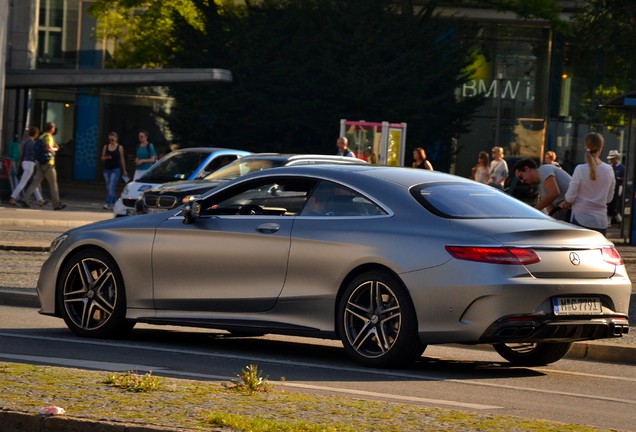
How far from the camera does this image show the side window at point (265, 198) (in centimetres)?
1091

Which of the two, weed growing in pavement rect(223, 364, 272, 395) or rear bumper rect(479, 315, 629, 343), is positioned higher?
rear bumper rect(479, 315, 629, 343)

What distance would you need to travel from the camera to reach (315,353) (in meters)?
11.2

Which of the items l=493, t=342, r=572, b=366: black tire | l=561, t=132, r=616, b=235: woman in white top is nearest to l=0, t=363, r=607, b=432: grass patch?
l=493, t=342, r=572, b=366: black tire

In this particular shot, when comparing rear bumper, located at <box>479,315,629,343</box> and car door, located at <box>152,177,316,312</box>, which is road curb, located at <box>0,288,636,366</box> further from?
car door, located at <box>152,177,316,312</box>

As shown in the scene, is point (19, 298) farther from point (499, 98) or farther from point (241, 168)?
point (499, 98)

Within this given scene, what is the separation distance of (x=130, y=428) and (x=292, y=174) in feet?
15.7

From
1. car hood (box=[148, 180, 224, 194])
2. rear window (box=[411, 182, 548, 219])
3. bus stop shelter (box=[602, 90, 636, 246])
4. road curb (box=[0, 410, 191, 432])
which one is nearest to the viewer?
road curb (box=[0, 410, 191, 432])

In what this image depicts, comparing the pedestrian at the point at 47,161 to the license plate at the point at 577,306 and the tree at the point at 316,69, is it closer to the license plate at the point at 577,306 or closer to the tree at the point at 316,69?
the tree at the point at 316,69

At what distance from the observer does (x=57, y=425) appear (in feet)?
21.9

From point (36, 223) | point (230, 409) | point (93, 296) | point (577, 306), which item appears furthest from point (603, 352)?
point (36, 223)

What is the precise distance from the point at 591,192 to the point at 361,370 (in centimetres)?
519

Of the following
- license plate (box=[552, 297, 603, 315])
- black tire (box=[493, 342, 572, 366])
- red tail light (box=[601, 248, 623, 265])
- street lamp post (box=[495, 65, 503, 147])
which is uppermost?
street lamp post (box=[495, 65, 503, 147])

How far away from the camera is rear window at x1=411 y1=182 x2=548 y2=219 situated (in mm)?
10242

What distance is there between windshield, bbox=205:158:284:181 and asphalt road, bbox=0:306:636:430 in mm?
9247
